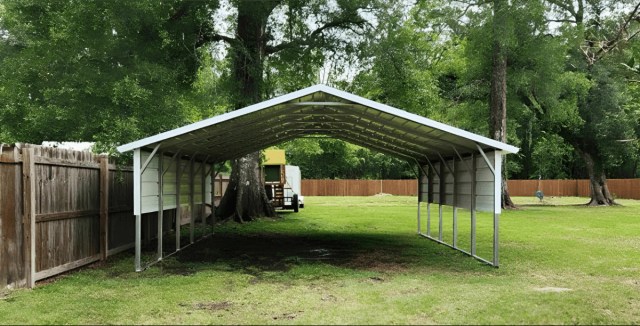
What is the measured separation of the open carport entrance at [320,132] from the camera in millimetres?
9445

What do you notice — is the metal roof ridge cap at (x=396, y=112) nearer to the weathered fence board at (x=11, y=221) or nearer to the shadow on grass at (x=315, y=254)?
the shadow on grass at (x=315, y=254)

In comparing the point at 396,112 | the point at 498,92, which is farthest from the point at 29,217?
the point at 498,92

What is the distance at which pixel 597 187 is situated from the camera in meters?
33.2

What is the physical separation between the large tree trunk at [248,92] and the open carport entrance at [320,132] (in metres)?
3.62

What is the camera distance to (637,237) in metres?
15.3

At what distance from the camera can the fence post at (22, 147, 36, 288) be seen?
25.7 ft

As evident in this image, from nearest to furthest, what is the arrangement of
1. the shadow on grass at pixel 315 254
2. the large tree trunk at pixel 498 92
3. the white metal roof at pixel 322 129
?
the white metal roof at pixel 322 129, the shadow on grass at pixel 315 254, the large tree trunk at pixel 498 92

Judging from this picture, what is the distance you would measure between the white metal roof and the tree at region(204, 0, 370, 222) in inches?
174

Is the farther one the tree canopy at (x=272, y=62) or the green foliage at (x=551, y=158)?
the green foliage at (x=551, y=158)

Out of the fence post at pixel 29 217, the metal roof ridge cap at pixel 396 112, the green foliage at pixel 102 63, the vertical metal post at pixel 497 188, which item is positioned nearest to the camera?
the fence post at pixel 29 217

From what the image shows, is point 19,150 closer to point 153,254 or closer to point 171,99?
point 153,254

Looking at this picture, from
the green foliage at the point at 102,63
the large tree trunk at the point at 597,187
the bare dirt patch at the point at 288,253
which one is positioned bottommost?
the bare dirt patch at the point at 288,253

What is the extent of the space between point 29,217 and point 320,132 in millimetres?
7777

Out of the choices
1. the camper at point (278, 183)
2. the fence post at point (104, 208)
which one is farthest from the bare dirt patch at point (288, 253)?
the camper at point (278, 183)
